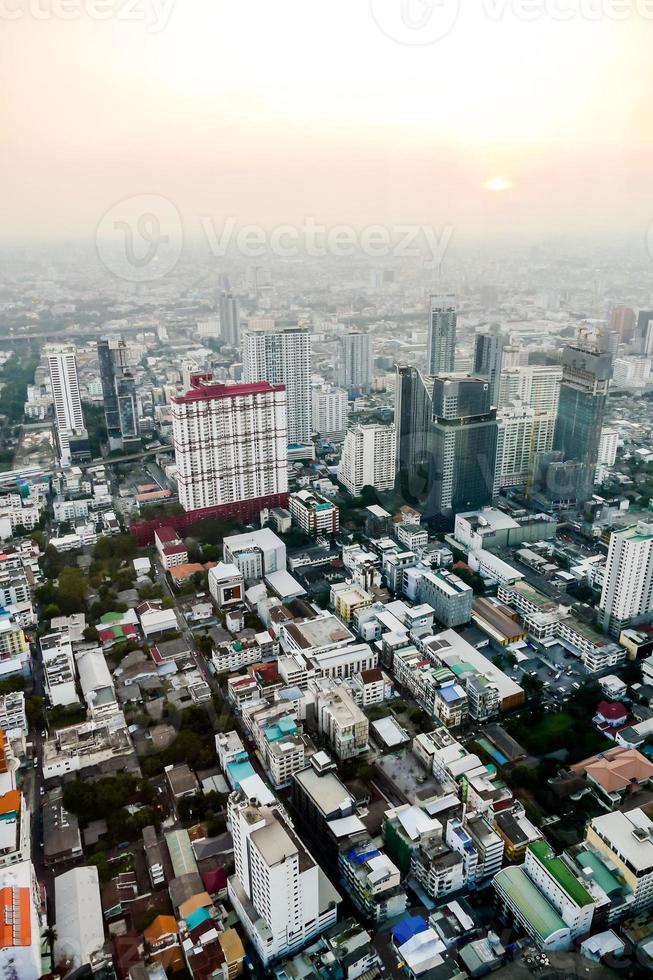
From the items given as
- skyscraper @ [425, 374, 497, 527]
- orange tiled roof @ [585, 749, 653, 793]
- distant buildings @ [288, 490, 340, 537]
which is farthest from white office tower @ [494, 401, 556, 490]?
orange tiled roof @ [585, 749, 653, 793]

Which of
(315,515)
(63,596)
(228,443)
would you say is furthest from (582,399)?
(63,596)

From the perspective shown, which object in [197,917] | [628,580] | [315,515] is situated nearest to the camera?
[197,917]

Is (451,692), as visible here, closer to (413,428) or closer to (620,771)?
(620,771)

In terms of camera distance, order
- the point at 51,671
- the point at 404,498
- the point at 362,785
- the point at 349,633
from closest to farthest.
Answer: the point at 362,785 → the point at 51,671 → the point at 349,633 → the point at 404,498

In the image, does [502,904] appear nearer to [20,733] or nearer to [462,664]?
[462,664]

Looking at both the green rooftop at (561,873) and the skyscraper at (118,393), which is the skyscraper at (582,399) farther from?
the skyscraper at (118,393)

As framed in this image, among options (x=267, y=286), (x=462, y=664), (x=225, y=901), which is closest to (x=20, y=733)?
(x=225, y=901)

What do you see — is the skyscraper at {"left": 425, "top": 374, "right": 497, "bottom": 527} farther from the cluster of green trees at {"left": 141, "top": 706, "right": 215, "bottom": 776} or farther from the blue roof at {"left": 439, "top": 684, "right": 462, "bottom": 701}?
the cluster of green trees at {"left": 141, "top": 706, "right": 215, "bottom": 776}
